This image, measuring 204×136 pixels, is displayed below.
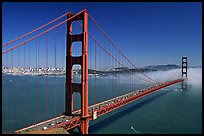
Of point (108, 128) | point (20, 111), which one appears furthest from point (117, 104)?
point (20, 111)

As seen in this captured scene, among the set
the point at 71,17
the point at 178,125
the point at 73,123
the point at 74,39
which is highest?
the point at 71,17

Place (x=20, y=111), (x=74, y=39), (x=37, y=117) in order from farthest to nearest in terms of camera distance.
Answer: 1. (x=20, y=111)
2. (x=37, y=117)
3. (x=74, y=39)

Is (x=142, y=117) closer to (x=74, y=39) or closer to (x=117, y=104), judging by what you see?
(x=117, y=104)

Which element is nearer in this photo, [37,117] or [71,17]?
[71,17]

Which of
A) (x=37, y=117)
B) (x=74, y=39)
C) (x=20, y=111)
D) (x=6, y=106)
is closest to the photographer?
(x=74, y=39)

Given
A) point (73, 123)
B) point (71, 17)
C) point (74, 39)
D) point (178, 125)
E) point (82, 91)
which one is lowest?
point (178, 125)

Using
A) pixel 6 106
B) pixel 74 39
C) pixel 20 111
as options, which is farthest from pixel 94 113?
pixel 6 106

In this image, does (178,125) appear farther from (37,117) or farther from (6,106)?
(6,106)

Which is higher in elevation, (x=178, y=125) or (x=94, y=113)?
(x=94, y=113)

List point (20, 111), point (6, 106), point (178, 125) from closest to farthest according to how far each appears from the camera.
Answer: point (178, 125)
point (20, 111)
point (6, 106)
